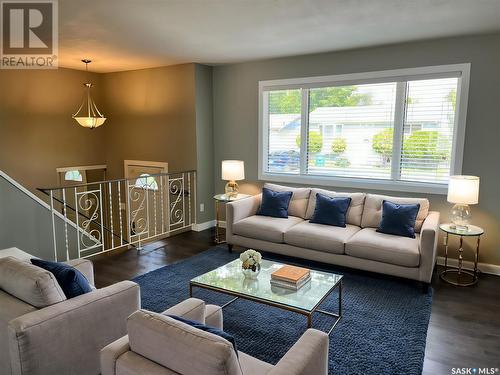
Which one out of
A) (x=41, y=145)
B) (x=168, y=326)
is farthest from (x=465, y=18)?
(x=41, y=145)

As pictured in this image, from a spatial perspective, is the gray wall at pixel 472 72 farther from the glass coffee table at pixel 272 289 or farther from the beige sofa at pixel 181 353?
the beige sofa at pixel 181 353

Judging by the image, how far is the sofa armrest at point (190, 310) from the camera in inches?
77.4

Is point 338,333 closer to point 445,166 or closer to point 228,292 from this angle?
point 228,292

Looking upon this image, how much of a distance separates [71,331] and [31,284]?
0.35 metres

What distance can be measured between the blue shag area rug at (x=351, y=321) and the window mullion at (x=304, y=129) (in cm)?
179

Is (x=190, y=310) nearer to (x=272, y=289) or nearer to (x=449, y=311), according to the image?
(x=272, y=289)

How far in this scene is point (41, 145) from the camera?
20.3 feet

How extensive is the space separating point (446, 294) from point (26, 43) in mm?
5533

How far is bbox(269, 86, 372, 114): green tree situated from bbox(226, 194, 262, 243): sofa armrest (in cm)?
156

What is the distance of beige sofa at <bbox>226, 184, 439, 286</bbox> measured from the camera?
373 centimetres

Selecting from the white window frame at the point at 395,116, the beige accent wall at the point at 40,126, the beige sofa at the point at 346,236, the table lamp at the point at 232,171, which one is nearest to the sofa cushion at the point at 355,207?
the beige sofa at the point at 346,236

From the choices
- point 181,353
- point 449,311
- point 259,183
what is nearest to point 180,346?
point 181,353

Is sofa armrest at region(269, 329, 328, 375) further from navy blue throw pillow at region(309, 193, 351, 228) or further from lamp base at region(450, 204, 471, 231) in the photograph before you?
lamp base at region(450, 204, 471, 231)

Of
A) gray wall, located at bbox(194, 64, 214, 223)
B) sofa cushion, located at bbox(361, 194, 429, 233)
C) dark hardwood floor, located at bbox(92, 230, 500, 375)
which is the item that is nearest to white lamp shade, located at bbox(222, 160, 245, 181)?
gray wall, located at bbox(194, 64, 214, 223)
